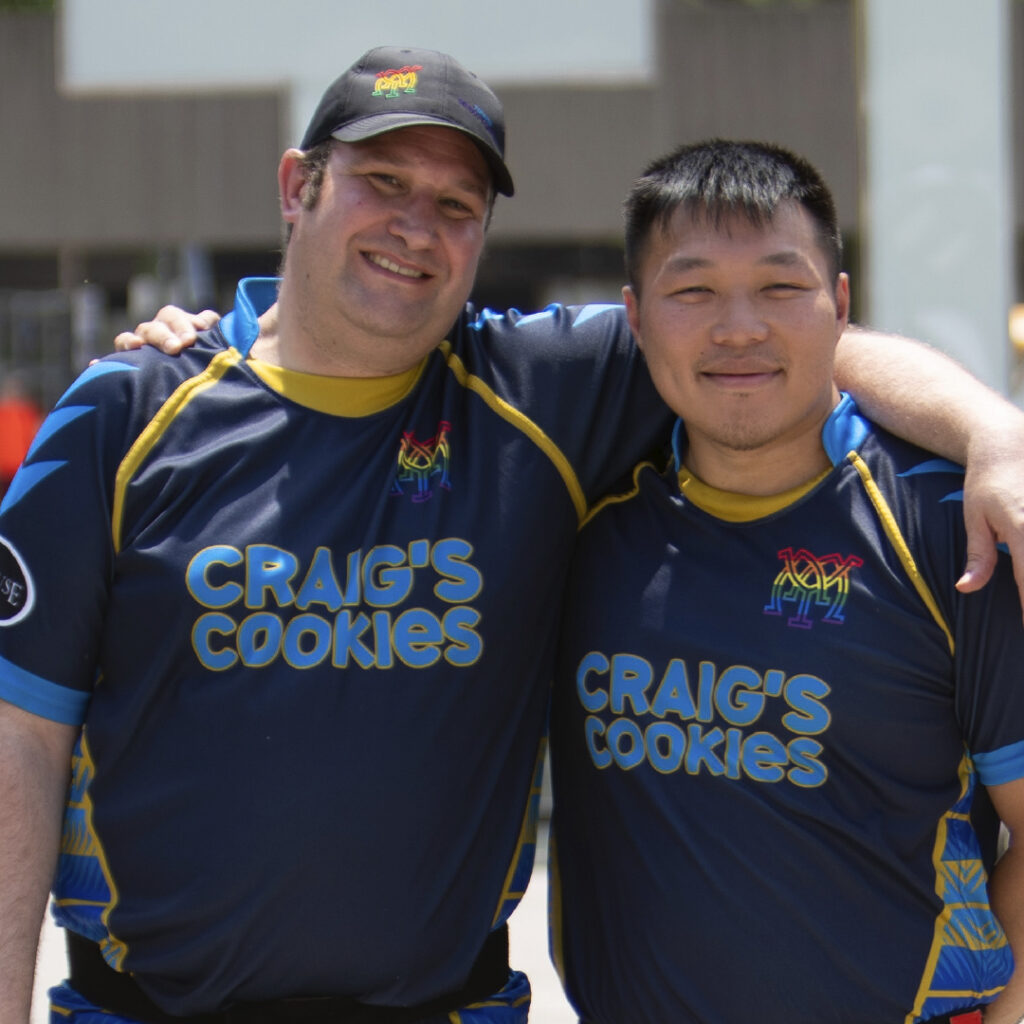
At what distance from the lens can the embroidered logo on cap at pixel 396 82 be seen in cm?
232

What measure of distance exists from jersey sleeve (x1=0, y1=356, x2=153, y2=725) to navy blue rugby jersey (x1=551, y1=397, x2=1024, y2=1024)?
875 mm

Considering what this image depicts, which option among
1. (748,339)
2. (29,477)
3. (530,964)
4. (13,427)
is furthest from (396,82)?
(13,427)

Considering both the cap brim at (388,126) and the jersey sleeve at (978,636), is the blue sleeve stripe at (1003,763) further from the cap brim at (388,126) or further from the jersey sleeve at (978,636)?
the cap brim at (388,126)

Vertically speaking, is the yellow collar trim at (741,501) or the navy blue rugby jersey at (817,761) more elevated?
the yellow collar trim at (741,501)

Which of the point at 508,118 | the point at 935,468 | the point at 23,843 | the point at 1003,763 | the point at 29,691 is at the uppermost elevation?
the point at 508,118

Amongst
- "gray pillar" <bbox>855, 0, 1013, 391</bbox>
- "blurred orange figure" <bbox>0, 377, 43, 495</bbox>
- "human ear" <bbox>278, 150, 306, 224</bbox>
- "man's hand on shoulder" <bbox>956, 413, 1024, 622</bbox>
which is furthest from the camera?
"blurred orange figure" <bbox>0, 377, 43, 495</bbox>

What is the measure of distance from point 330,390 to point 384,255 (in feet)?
0.82

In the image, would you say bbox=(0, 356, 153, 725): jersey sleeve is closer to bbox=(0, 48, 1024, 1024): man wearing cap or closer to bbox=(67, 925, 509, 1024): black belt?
bbox=(0, 48, 1024, 1024): man wearing cap

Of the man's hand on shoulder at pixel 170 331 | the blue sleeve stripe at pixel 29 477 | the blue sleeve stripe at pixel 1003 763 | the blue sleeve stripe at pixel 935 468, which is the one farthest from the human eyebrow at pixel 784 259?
the blue sleeve stripe at pixel 29 477

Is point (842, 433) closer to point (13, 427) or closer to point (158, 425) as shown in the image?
point (158, 425)

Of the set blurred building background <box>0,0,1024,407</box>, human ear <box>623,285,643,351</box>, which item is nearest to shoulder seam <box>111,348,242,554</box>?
human ear <box>623,285,643,351</box>

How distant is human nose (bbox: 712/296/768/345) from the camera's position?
2.14 meters

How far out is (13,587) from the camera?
216 centimetres

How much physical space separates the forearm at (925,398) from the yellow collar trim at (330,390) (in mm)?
826
